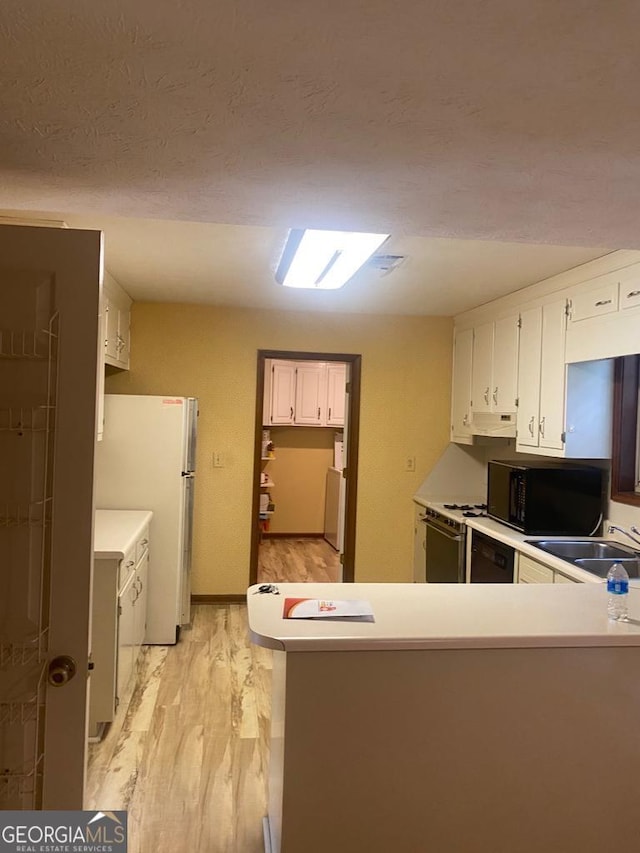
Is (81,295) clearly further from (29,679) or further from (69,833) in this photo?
(69,833)

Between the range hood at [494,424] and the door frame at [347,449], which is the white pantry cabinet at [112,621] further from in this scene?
the range hood at [494,424]

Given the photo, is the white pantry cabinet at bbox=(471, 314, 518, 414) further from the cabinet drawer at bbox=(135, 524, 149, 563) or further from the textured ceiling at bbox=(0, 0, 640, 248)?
the cabinet drawer at bbox=(135, 524, 149, 563)

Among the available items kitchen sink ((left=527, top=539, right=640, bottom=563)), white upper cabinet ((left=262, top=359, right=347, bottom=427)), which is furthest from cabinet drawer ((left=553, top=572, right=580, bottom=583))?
white upper cabinet ((left=262, top=359, right=347, bottom=427))

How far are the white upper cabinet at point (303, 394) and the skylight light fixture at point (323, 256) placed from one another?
395cm

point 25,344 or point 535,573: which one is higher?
point 25,344

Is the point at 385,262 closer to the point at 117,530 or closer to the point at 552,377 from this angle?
the point at 552,377

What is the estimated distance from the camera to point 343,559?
5.09m

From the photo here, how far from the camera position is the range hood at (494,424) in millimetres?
3963

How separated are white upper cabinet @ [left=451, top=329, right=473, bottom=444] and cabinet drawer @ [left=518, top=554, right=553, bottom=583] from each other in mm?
1557

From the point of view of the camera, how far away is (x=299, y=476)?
7.69 meters

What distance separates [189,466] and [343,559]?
1.57m

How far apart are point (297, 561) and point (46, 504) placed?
5300 mm

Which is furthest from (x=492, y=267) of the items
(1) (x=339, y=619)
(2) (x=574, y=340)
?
(1) (x=339, y=619)

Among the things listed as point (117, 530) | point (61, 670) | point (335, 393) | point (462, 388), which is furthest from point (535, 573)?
point (335, 393)
